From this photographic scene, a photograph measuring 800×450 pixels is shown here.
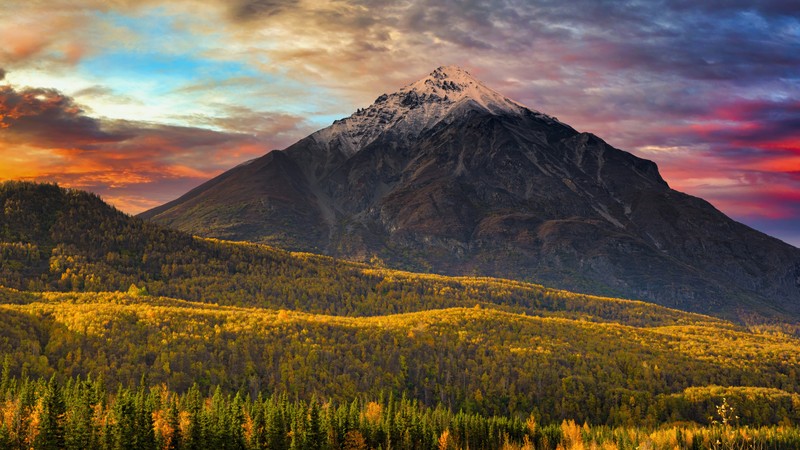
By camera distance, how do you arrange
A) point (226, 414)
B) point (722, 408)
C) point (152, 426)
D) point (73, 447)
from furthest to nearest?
point (226, 414) → point (152, 426) → point (73, 447) → point (722, 408)

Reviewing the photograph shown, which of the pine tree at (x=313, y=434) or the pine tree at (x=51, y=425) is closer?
the pine tree at (x=51, y=425)

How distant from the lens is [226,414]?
616 ft

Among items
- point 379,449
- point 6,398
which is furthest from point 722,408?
point 6,398

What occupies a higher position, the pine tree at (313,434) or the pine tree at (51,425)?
the pine tree at (51,425)

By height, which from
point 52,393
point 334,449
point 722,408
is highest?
point 722,408

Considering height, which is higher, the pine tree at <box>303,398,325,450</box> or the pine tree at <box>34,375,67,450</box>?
the pine tree at <box>34,375,67,450</box>

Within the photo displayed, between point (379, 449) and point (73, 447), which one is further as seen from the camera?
point (379, 449)

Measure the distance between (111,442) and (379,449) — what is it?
64949 mm

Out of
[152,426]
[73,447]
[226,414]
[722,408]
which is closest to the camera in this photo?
[722,408]

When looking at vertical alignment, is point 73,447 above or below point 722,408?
below

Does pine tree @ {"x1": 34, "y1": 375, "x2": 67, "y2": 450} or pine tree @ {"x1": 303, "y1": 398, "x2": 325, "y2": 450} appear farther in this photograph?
pine tree @ {"x1": 303, "y1": 398, "x2": 325, "y2": 450}

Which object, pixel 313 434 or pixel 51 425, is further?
pixel 313 434

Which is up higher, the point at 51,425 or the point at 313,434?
the point at 51,425

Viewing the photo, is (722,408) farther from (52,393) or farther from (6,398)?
(6,398)
